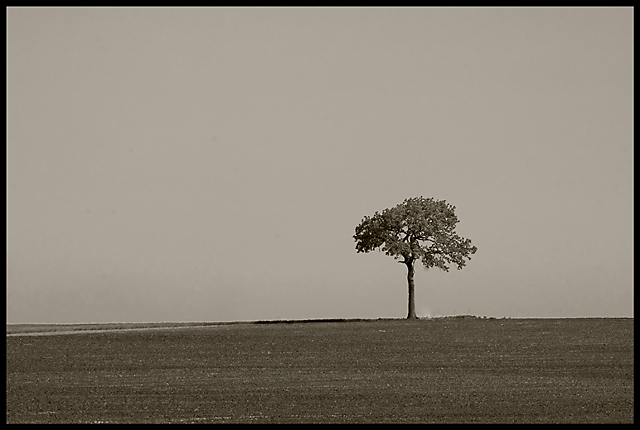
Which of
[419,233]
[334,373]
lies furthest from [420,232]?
[334,373]

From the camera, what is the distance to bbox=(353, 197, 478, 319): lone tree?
252ft

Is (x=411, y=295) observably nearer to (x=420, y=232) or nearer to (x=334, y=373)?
(x=420, y=232)

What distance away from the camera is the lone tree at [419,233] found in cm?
7681

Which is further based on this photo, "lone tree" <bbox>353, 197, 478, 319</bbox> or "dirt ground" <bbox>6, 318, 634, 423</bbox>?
"lone tree" <bbox>353, 197, 478, 319</bbox>

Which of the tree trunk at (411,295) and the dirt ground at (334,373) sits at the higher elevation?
the tree trunk at (411,295)

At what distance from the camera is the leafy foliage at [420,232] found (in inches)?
3024

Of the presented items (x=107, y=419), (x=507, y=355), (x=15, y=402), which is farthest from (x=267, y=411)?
(x=507, y=355)

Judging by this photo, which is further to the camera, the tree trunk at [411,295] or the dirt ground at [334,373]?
the tree trunk at [411,295]

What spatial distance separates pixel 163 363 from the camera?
49219 mm

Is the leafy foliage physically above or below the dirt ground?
above

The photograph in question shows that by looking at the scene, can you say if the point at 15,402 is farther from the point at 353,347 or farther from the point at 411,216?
the point at 411,216

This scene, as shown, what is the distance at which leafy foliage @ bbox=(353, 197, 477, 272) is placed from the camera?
3024 inches

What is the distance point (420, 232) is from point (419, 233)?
0.42 feet

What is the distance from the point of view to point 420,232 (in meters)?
77.2
